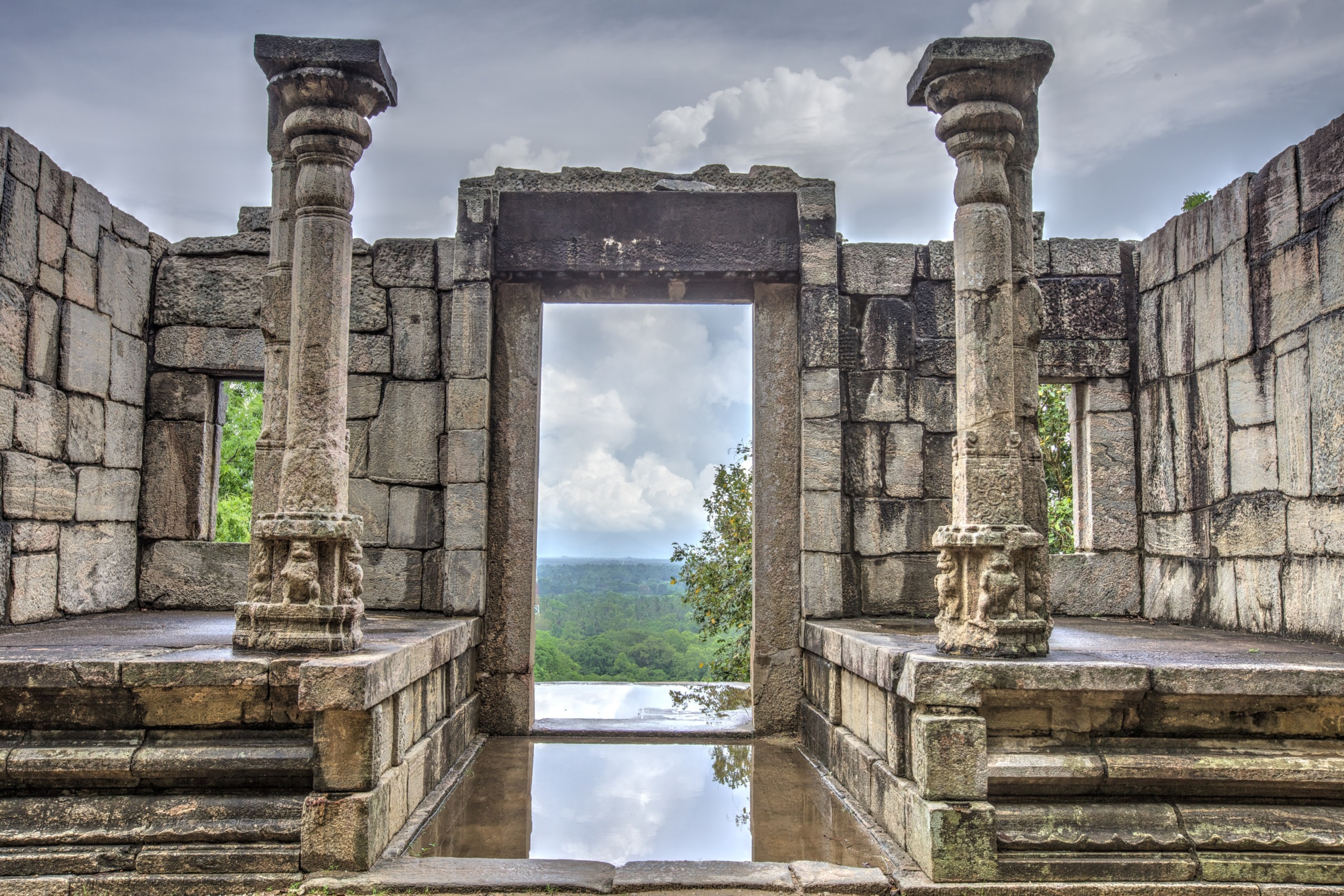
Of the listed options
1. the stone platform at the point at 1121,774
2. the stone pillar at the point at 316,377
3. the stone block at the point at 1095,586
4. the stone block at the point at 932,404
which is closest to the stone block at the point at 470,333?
the stone pillar at the point at 316,377

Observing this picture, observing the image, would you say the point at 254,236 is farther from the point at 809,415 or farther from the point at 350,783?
the point at 350,783

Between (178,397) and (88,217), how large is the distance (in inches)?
57.6

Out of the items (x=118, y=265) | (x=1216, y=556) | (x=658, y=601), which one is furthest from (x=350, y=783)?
(x=658, y=601)

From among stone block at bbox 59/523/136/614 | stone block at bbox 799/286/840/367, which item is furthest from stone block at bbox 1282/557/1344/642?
stone block at bbox 59/523/136/614

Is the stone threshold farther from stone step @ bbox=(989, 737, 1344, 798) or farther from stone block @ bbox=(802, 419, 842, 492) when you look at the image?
stone block @ bbox=(802, 419, 842, 492)

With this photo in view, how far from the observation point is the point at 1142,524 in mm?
7234

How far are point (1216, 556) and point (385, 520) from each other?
5.85 metres

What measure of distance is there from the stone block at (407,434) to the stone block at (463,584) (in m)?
0.64

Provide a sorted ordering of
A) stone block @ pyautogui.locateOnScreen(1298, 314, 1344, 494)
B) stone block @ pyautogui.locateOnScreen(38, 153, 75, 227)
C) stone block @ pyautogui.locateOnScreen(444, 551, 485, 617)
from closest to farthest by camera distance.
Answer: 1. stone block @ pyautogui.locateOnScreen(1298, 314, 1344, 494)
2. stone block @ pyautogui.locateOnScreen(38, 153, 75, 227)
3. stone block @ pyautogui.locateOnScreen(444, 551, 485, 617)

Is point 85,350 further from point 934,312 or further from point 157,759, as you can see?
point 934,312

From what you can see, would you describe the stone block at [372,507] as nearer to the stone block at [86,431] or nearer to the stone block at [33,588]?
the stone block at [86,431]

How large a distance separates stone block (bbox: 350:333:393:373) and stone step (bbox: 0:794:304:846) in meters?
3.80

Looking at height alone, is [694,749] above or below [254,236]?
below

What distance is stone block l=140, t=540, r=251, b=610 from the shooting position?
285 inches
